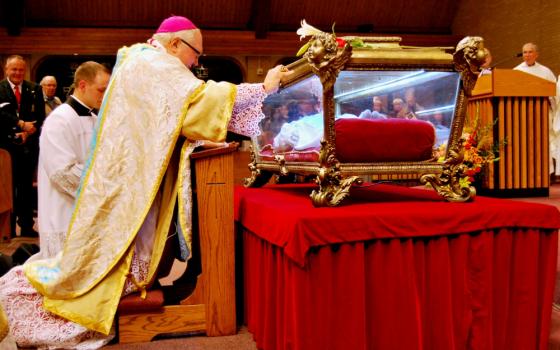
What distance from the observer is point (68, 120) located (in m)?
3.40

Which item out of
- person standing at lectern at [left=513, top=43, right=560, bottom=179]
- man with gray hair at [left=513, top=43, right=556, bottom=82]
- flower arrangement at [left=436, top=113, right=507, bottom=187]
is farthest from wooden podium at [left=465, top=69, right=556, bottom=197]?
man with gray hair at [left=513, top=43, right=556, bottom=82]

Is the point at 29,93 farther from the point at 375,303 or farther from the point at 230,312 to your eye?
the point at 375,303

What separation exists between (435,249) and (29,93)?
5.41 metres

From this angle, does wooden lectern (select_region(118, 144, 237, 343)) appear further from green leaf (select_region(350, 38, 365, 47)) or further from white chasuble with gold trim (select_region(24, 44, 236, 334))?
green leaf (select_region(350, 38, 365, 47))

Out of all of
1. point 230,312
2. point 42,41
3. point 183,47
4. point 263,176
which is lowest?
point 230,312

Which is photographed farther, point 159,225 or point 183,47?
point 183,47

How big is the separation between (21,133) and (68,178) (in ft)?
10.7

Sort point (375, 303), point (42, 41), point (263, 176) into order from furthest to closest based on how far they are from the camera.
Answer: point (42, 41)
point (263, 176)
point (375, 303)

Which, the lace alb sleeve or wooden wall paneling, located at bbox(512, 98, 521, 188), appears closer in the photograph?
the lace alb sleeve

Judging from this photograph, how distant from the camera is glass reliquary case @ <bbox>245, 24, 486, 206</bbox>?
8.13 ft

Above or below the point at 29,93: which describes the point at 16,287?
below

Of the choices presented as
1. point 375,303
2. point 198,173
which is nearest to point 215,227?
point 198,173

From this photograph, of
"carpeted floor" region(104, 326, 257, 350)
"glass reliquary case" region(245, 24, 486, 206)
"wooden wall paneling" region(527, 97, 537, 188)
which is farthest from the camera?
"wooden wall paneling" region(527, 97, 537, 188)

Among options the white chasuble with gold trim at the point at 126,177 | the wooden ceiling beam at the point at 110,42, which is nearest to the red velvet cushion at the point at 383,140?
the white chasuble with gold trim at the point at 126,177
